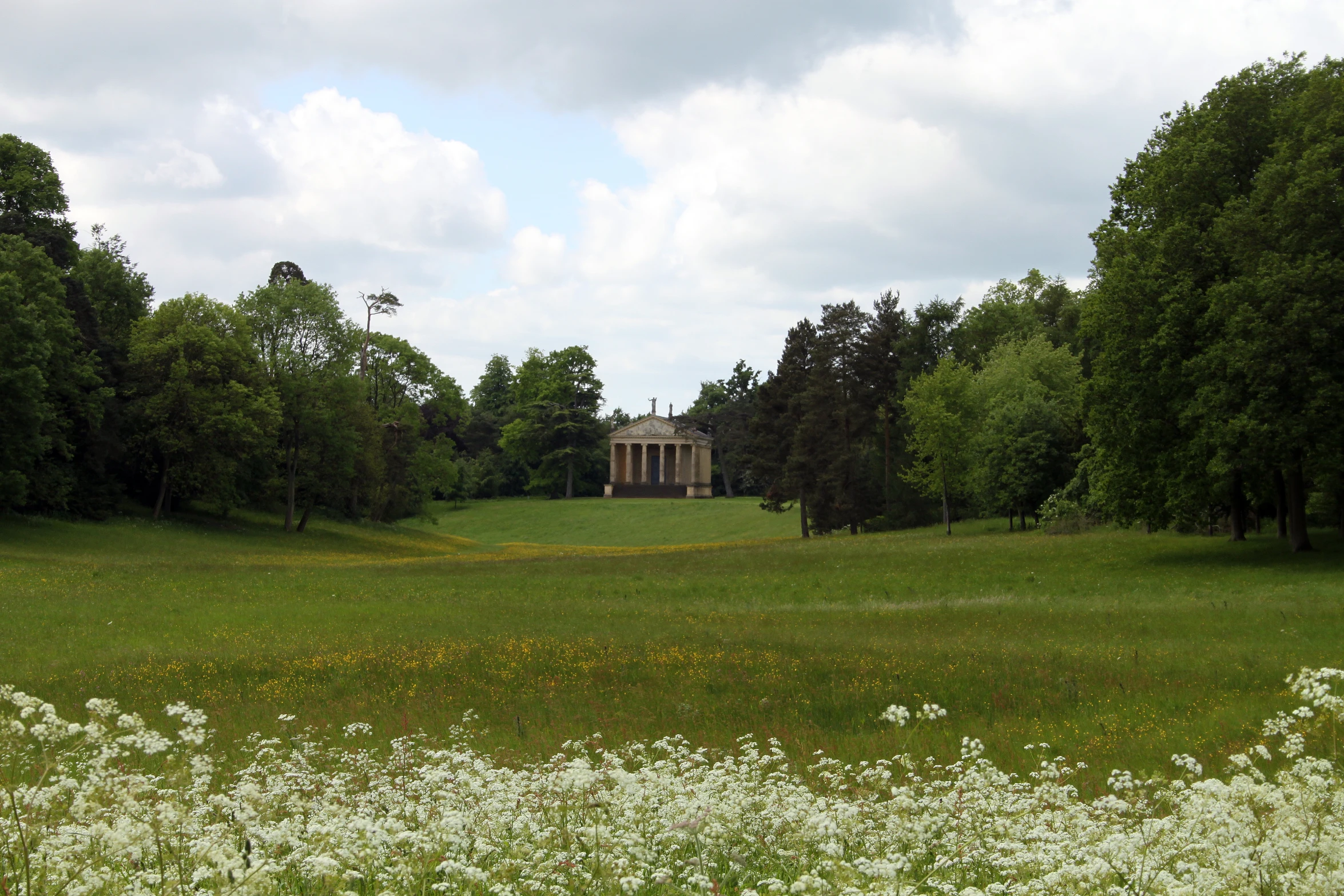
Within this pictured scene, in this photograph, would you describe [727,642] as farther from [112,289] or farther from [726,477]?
[726,477]

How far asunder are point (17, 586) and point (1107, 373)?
3358 cm

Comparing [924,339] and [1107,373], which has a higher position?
[924,339]

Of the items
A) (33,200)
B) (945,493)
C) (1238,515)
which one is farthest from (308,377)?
(1238,515)

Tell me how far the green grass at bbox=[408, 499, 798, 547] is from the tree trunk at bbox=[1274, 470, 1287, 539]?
4203 centimetres

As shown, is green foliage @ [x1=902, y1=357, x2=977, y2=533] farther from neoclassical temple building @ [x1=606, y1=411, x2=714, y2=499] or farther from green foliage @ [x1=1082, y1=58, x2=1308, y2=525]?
neoclassical temple building @ [x1=606, y1=411, x2=714, y2=499]

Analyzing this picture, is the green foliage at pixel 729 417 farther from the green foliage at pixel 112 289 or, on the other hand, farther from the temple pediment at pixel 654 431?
the green foliage at pixel 112 289

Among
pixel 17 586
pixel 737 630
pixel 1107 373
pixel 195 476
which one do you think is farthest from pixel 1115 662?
pixel 195 476

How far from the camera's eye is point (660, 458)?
126 meters

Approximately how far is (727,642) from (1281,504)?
25461mm

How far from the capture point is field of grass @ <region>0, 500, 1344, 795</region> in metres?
13.2

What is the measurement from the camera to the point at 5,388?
41.3 metres

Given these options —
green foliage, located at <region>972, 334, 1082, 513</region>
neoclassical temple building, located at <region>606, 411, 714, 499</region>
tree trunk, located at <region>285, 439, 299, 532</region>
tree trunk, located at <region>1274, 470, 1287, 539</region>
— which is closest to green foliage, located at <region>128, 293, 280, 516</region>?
tree trunk, located at <region>285, 439, 299, 532</region>

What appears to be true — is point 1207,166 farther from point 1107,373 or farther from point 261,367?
point 261,367

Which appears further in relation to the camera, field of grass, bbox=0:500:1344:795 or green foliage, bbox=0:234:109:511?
green foliage, bbox=0:234:109:511
